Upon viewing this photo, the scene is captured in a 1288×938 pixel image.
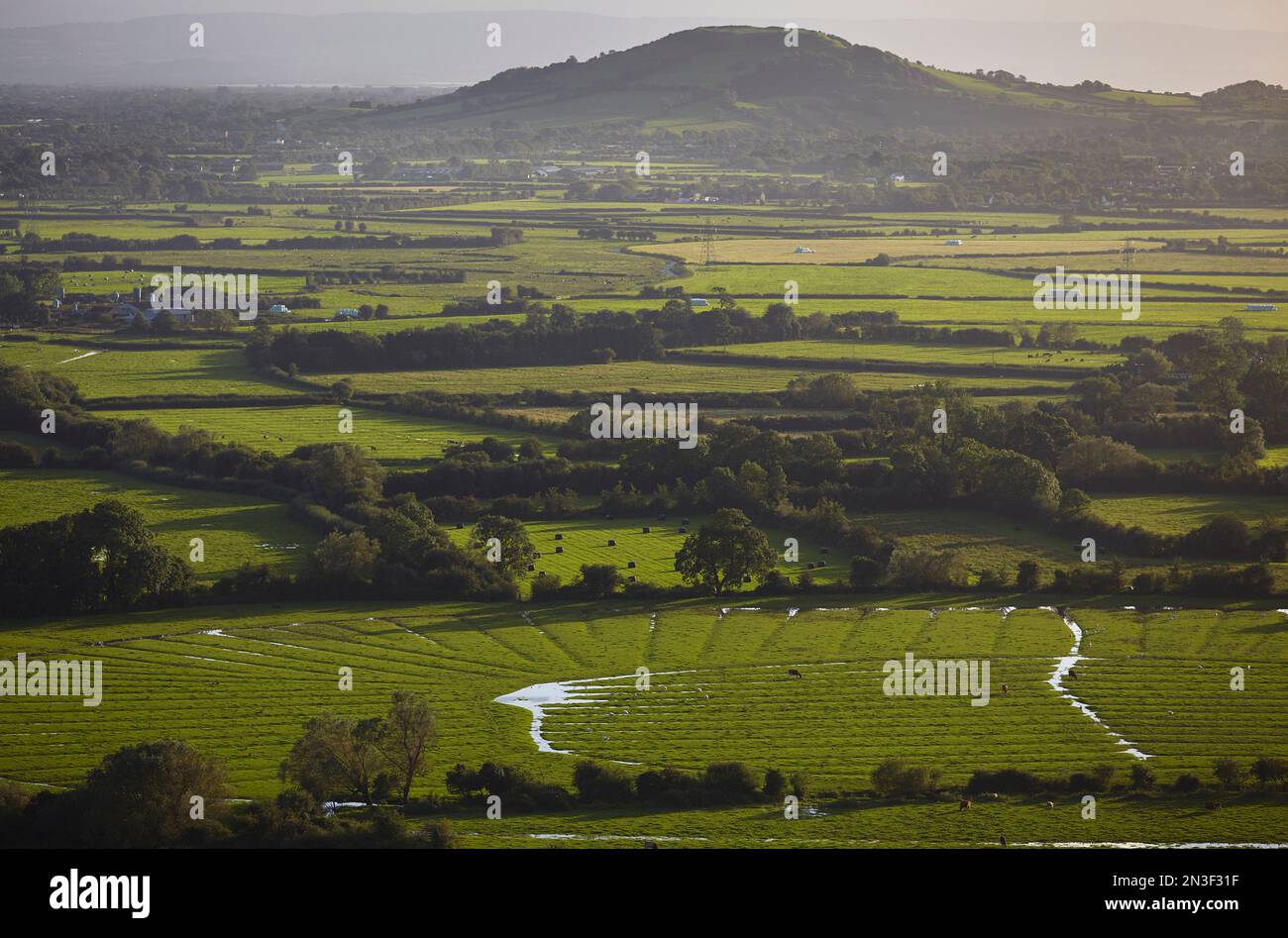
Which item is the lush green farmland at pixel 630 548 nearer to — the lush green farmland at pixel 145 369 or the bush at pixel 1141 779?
the bush at pixel 1141 779

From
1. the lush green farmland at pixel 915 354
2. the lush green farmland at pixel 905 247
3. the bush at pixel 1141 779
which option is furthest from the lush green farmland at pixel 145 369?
the bush at pixel 1141 779

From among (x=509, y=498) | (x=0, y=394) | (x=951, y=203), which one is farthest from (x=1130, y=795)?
(x=951, y=203)

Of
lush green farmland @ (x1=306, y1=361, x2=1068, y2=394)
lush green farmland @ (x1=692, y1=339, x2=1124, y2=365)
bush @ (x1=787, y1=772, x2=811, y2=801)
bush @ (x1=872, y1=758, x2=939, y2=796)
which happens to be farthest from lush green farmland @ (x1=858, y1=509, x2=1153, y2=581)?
lush green farmland @ (x1=692, y1=339, x2=1124, y2=365)

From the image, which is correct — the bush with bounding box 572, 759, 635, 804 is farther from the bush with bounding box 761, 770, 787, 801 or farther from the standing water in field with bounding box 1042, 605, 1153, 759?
the standing water in field with bounding box 1042, 605, 1153, 759

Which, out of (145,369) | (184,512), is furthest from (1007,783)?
(145,369)

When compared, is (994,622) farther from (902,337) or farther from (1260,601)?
(902,337)

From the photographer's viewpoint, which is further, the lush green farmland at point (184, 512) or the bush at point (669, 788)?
the lush green farmland at point (184, 512)
